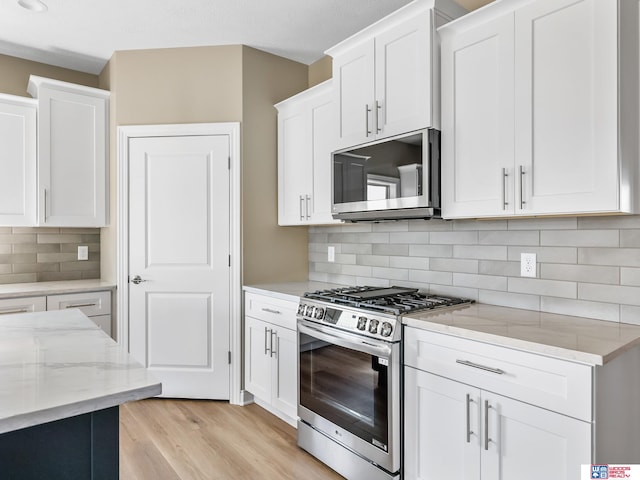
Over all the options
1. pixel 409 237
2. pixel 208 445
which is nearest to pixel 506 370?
pixel 409 237

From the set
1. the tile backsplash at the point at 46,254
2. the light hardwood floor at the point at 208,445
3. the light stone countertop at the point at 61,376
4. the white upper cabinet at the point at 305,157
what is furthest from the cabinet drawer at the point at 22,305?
the white upper cabinet at the point at 305,157

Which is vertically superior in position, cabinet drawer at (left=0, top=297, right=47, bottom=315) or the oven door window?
cabinet drawer at (left=0, top=297, right=47, bottom=315)

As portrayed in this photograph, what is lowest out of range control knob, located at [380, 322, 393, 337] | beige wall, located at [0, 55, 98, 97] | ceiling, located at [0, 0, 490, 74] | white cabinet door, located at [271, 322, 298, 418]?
white cabinet door, located at [271, 322, 298, 418]

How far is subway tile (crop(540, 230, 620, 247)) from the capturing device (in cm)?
192

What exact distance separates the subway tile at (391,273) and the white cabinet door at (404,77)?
0.94m

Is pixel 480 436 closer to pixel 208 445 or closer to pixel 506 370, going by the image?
pixel 506 370

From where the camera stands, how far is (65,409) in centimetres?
101

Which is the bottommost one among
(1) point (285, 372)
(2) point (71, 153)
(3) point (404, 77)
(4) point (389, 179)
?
(1) point (285, 372)

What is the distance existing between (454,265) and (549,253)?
553 millimetres

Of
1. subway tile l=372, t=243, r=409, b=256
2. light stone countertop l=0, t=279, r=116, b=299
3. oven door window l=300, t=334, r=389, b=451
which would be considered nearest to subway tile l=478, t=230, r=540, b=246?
subway tile l=372, t=243, r=409, b=256

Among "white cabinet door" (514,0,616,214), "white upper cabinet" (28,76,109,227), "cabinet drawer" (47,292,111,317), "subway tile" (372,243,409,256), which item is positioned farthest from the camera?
"white upper cabinet" (28,76,109,227)

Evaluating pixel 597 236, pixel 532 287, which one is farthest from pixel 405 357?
pixel 597 236

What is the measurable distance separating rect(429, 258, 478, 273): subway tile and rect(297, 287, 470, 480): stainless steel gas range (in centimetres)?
18

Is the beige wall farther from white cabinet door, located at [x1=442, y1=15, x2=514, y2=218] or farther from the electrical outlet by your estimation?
the electrical outlet
